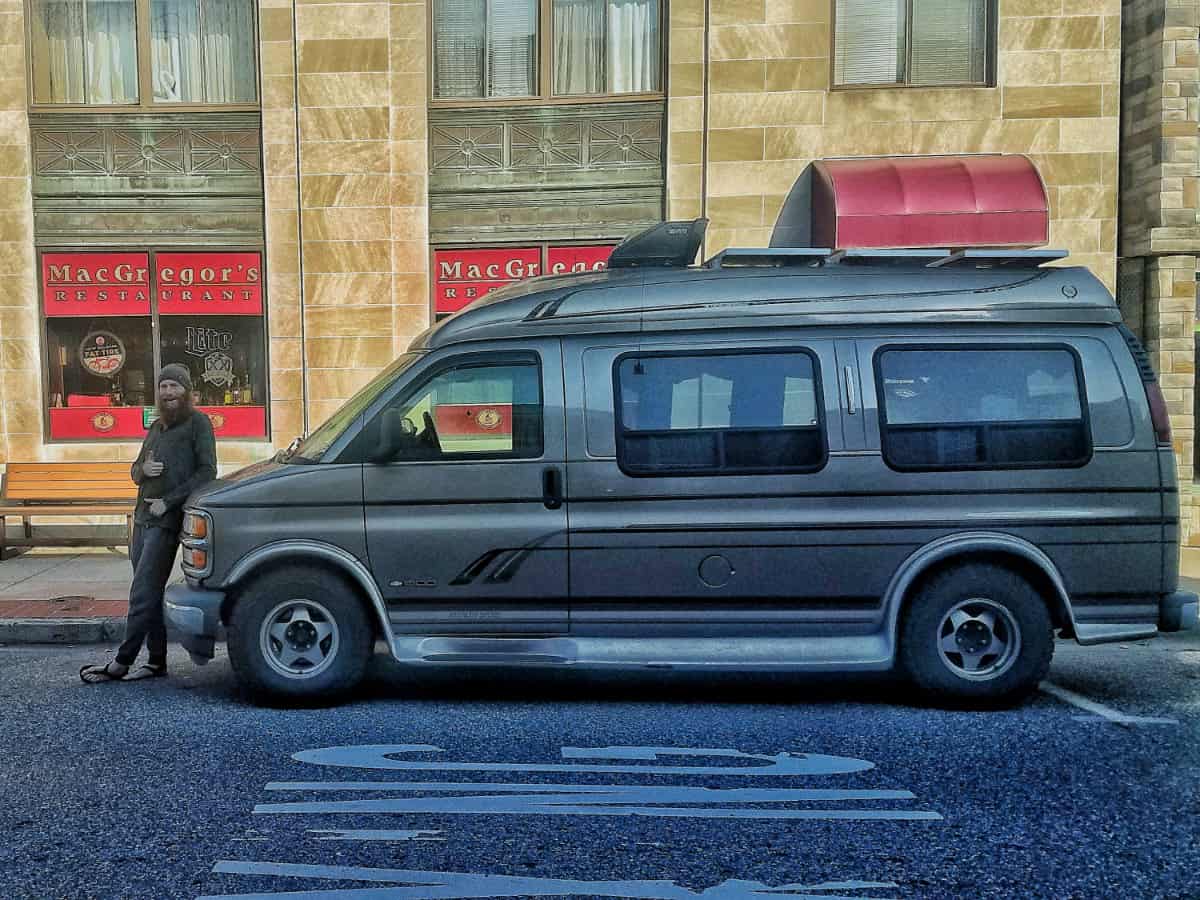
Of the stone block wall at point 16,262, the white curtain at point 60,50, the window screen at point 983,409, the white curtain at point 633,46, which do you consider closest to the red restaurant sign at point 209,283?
the stone block wall at point 16,262

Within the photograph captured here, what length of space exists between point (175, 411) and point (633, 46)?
7744mm

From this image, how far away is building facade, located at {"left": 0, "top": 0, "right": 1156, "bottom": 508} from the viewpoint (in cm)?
1166

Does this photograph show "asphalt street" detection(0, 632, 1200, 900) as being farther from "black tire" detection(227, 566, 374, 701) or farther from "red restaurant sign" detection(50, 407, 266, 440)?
"red restaurant sign" detection(50, 407, 266, 440)

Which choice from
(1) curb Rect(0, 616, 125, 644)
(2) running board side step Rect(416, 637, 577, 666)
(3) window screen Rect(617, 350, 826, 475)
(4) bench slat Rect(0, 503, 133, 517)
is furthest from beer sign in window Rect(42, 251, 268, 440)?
(3) window screen Rect(617, 350, 826, 475)

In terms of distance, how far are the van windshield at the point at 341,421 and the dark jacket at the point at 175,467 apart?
2.51ft

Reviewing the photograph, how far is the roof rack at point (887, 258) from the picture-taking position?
5.98 meters

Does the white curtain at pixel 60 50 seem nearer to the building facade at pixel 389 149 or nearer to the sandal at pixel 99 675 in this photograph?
the building facade at pixel 389 149

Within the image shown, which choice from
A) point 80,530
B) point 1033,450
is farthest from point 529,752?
point 80,530

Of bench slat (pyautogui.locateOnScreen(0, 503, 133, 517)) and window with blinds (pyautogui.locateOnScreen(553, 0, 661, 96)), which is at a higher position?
window with blinds (pyautogui.locateOnScreen(553, 0, 661, 96))

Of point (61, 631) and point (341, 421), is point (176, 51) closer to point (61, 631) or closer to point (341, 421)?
point (61, 631)

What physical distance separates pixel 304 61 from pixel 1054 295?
9.14m

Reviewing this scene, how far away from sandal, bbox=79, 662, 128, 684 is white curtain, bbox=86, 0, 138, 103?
8.34 metres

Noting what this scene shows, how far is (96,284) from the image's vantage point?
40.3 ft

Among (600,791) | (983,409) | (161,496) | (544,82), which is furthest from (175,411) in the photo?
(544,82)
